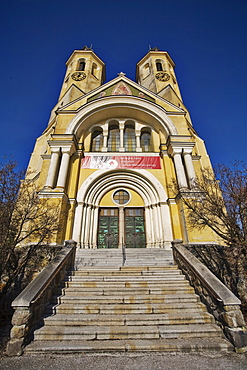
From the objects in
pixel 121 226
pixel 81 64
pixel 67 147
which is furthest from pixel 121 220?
→ pixel 81 64

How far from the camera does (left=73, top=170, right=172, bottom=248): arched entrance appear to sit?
1128 centimetres

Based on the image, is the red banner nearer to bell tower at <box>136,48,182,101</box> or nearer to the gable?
the gable

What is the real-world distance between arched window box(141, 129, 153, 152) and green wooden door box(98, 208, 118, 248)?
5.73 metres

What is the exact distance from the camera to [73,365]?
325cm

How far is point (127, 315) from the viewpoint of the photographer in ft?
15.6

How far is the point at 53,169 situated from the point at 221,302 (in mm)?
10511

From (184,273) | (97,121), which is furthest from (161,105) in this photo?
(184,273)

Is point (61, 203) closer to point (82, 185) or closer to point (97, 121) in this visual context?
point (82, 185)

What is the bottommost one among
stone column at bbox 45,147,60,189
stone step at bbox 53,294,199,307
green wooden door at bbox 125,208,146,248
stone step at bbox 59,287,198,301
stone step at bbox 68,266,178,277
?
stone step at bbox 53,294,199,307

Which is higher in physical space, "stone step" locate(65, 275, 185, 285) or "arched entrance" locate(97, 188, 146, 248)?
"arched entrance" locate(97, 188, 146, 248)

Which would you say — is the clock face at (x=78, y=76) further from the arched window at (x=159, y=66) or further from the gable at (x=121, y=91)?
the arched window at (x=159, y=66)

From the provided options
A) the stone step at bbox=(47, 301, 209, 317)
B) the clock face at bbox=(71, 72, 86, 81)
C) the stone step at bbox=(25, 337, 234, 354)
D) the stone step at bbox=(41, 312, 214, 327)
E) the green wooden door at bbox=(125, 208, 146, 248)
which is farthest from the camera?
the clock face at bbox=(71, 72, 86, 81)

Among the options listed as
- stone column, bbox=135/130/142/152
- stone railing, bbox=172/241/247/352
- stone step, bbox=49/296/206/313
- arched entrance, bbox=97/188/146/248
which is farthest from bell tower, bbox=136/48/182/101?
stone step, bbox=49/296/206/313

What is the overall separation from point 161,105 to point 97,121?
5.52 m
